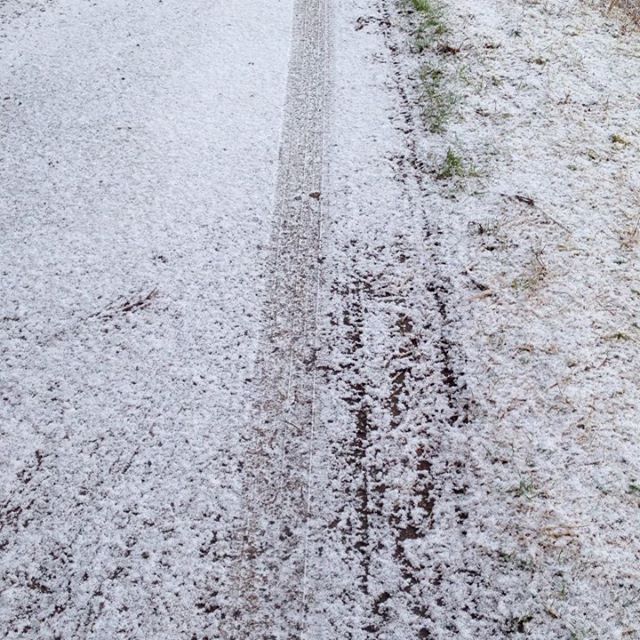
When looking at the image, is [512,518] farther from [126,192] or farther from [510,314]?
[126,192]

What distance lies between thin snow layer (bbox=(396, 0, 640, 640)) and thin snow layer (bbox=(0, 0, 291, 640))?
94 cm

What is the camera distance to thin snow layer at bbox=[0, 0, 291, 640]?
1.59 m

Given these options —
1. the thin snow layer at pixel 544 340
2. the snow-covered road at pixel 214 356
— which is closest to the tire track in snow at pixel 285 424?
the snow-covered road at pixel 214 356

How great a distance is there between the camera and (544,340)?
2.29m

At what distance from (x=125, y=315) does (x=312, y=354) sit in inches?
35.8

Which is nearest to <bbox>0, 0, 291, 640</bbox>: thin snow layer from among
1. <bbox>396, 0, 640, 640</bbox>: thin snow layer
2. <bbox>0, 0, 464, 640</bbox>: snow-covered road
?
<bbox>0, 0, 464, 640</bbox>: snow-covered road

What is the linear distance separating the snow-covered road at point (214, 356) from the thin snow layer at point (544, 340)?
173 millimetres

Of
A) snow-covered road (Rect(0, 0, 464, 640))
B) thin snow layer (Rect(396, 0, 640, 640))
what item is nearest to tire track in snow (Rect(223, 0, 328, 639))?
snow-covered road (Rect(0, 0, 464, 640))

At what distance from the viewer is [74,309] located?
2314mm

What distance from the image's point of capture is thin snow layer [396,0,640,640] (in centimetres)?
158

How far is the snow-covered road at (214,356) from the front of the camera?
5.17ft

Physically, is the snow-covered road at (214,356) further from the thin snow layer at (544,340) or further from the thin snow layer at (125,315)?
the thin snow layer at (544,340)

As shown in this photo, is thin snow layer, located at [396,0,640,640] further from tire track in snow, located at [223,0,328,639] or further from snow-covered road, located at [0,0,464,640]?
tire track in snow, located at [223,0,328,639]

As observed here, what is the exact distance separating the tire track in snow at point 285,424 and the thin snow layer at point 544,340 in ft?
1.67
